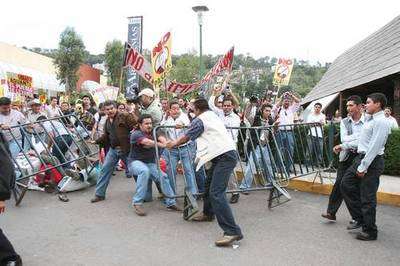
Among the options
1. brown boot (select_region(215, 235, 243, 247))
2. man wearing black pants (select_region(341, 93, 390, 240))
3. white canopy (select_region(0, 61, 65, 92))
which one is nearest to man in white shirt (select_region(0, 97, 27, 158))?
brown boot (select_region(215, 235, 243, 247))

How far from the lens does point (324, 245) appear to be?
502cm

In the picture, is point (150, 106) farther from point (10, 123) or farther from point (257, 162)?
point (10, 123)

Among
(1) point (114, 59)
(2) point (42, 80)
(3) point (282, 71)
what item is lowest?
(3) point (282, 71)

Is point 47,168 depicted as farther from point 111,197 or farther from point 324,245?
point 324,245

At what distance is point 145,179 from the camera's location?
20.6 feet

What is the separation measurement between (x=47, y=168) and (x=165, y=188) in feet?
7.35

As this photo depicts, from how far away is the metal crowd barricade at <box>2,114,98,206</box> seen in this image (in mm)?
7387

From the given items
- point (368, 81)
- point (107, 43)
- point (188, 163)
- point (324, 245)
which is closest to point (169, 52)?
point (188, 163)

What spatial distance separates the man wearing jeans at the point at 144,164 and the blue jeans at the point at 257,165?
1199 millimetres

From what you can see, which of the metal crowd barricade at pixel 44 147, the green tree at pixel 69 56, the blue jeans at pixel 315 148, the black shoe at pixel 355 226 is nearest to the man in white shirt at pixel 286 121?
the blue jeans at pixel 315 148

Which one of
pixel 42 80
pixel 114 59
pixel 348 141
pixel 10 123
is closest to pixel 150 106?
pixel 10 123

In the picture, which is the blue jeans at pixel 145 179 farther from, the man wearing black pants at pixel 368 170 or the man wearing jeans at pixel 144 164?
the man wearing black pants at pixel 368 170

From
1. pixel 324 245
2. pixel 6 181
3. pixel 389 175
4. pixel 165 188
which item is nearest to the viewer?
pixel 6 181

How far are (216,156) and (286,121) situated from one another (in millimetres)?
4851
